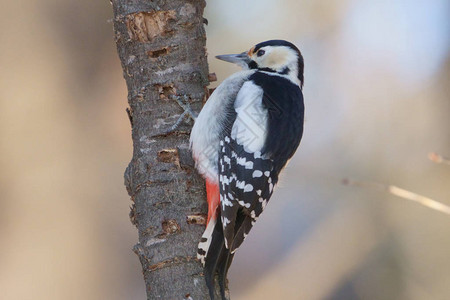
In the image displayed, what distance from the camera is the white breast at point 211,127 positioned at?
2.83 meters

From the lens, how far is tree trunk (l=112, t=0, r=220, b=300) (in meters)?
2.64

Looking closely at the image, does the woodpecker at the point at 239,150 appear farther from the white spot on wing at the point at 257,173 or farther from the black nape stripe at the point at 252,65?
the black nape stripe at the point at 252,65

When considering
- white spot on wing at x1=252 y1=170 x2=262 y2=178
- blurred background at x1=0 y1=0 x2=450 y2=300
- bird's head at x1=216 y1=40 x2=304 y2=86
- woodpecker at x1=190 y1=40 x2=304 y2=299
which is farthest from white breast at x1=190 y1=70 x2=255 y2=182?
blurred background at x1=0 y1=0 x2=450 y2=300

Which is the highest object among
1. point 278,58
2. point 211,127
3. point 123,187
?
point 278,58

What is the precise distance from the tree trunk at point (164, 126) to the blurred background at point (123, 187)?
2.56 metres

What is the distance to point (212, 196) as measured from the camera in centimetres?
278

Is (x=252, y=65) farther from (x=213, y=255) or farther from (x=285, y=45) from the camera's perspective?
(x=213, y=255)

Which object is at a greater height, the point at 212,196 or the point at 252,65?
the point at 252,65

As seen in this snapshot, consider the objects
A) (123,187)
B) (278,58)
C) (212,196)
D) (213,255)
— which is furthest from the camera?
(123,187)

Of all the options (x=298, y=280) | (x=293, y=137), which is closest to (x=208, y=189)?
(x=293, y=137)

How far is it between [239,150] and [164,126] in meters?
0.36

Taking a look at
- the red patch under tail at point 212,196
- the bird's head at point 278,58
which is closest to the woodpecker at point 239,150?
the red patch under tail at point 212,196

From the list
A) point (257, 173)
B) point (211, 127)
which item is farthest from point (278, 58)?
point (257, 173)

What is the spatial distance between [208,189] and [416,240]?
315 centimetres
